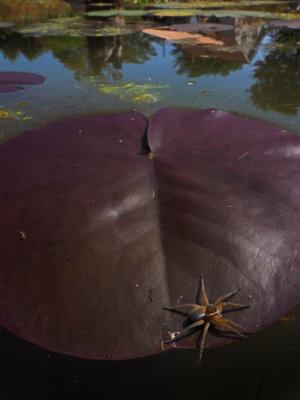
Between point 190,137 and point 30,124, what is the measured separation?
764 millimetres

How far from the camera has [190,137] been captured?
0.96 metres

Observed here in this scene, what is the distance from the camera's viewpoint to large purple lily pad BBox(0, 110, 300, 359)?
1.81 feet

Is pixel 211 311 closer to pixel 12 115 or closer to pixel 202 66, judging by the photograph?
pixel 12 115

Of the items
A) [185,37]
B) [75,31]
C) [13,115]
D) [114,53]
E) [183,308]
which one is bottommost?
[183,308]

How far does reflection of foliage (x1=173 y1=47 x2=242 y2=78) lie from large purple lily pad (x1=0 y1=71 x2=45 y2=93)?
0.88 m

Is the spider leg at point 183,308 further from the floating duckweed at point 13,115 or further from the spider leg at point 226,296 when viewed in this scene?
the floating duckweed at point 13,115

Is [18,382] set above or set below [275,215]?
below

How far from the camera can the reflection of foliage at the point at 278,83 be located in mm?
1513

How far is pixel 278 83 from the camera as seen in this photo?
180cm

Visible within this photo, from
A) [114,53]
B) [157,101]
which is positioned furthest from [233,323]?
[114,53]

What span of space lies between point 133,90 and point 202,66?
696mm

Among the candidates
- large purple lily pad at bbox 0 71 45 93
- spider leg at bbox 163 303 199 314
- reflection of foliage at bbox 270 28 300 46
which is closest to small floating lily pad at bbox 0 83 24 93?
large purple lily pad at bbox 0 71 45 93

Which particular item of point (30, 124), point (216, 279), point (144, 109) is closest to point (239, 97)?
point (144, 109)

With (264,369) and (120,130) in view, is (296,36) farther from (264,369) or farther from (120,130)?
(264,369)
